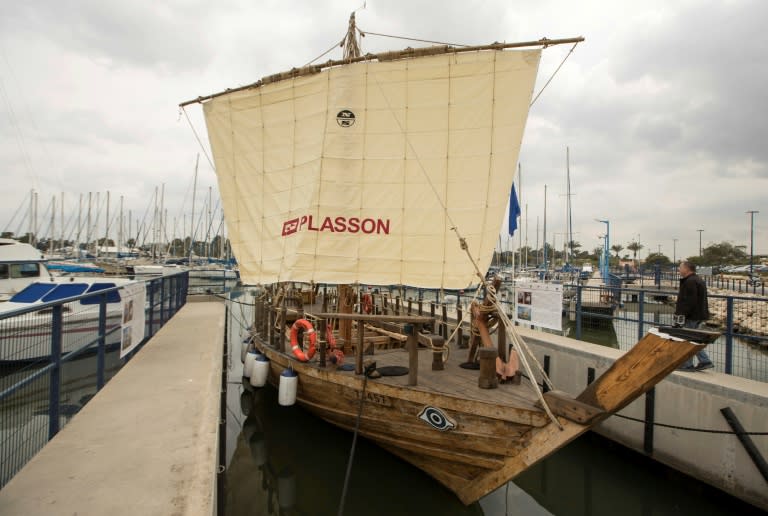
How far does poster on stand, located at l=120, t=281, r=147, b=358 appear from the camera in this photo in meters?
6.59

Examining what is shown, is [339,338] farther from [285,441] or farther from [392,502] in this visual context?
[392,502]

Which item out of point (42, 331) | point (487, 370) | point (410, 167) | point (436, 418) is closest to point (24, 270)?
point (42, 331)

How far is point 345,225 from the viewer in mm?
8773

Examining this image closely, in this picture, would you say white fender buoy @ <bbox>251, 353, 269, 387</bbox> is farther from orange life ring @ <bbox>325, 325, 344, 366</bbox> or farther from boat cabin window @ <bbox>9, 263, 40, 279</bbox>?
boat cabin window @ <bbox>9, 263, 40, 279</bbox>

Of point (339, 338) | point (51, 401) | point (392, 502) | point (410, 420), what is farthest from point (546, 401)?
point (51, 401)

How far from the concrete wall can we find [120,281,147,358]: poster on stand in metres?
8.17

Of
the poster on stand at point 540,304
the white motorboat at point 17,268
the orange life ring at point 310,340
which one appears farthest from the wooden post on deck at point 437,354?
the white motorboat at point 17,268

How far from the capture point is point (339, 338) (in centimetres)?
796

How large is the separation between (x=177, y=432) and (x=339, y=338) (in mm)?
3908

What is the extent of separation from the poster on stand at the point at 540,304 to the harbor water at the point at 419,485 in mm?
2689

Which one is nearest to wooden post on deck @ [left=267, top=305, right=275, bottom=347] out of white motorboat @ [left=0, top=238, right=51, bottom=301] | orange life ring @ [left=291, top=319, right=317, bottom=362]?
orange life ring @ [left=291, top=319, right=317, bottom=362]

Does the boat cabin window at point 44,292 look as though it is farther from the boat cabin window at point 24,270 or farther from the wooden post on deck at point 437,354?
the wooden post on deck at point 437,354

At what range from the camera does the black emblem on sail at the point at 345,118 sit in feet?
28.8

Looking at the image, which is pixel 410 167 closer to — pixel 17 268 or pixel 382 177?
pixel 382 177
